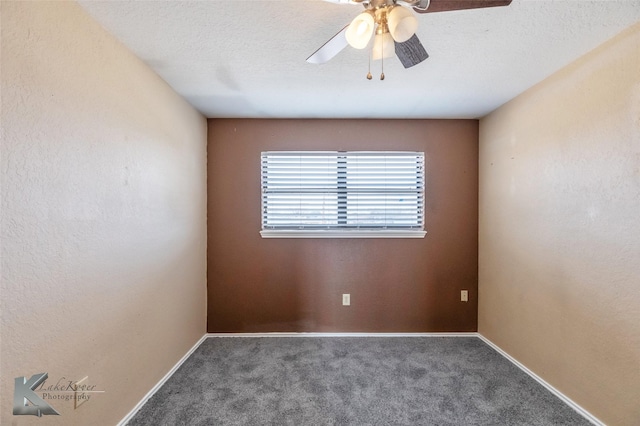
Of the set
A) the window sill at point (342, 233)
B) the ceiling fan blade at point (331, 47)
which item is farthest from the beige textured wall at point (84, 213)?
the ceiling fan blade at point (331, 47)

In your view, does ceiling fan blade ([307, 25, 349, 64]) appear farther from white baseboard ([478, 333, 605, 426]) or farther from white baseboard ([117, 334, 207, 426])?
white baseboard ([478, 333, 605, 426])

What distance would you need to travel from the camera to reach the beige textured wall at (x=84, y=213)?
1055mm

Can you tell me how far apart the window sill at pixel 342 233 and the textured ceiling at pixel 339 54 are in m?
1.24

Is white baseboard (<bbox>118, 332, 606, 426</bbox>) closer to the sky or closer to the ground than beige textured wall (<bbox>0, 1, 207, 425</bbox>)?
closer to the ground

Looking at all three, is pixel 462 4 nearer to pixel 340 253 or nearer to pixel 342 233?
pixel 342 233

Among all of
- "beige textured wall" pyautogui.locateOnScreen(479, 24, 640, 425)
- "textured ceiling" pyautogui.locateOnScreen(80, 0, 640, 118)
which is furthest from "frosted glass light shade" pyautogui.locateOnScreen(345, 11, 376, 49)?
"beige textured wall" pyautogui.locateOnScreen(479, 24, 640, 425)

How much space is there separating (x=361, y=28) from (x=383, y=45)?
0.16 m

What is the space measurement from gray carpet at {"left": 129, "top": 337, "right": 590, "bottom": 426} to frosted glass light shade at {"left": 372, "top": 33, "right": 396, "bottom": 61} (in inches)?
80.8

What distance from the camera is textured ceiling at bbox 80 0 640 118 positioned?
1.32 m

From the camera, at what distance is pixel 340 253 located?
111 inches

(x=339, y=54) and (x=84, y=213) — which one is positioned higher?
(x=339, y=54)

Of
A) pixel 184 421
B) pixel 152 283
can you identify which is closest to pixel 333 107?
pixel 152 283

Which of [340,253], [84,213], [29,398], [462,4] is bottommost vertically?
[29,398]

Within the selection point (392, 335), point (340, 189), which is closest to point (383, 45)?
point (340, 189)
